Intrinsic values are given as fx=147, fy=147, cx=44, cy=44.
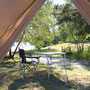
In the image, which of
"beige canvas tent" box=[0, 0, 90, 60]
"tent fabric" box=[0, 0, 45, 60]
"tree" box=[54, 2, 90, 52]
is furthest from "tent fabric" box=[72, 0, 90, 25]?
"tree" box=[54, 2, 90, 52]

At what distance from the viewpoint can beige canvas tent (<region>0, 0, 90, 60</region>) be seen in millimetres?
1954

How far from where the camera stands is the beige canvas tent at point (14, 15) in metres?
1.95

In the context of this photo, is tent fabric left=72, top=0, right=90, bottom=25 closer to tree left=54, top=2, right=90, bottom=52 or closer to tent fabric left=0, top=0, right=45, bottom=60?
tent fabric left=0, top=0, right=45, bottom=60

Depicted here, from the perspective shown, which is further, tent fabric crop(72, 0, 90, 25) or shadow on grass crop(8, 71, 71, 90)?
shadow on grass crop(8, 71, 71, 90)

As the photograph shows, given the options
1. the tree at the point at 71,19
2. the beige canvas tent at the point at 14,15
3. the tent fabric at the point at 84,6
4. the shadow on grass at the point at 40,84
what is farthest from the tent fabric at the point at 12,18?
the tree at the point at 71,19

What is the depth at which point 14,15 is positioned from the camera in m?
2.08

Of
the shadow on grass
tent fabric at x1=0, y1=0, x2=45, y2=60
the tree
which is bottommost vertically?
the shadow on grass

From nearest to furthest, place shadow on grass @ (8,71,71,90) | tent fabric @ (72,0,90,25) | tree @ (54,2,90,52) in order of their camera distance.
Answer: tent fabric @ (72,0,90,25)
shadow on grass @ (8,71,71,90)
tree @ (54,2,90,52)

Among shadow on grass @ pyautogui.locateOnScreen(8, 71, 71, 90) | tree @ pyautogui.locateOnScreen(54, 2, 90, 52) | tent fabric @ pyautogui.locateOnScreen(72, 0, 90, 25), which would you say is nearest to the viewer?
tent fabric @ pyautogui.locateOnScreen(72, 0, 90, 25)

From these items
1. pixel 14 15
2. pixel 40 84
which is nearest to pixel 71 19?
pixel 40 84

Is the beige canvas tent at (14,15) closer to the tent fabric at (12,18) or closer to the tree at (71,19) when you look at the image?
the tent fabric at (12,18)

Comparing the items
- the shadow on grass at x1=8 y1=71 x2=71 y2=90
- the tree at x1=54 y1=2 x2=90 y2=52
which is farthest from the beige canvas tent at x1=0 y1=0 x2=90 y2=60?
the tree at x1=54 y1=2 x2=90 y2=52

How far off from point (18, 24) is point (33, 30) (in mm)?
6708

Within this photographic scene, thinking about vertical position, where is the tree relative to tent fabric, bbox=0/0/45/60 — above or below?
above
